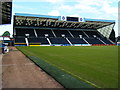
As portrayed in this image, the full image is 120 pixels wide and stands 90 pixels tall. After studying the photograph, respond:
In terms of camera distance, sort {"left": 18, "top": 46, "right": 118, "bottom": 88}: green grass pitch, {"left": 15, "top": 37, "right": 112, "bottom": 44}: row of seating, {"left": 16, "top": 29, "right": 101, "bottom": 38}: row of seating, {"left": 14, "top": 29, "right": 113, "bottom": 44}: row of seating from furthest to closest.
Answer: {"left": 16, "top": 29, "right": 101, "bottom": 38}: row of seating, {"left": 14, "top": 29, "right": 113, "bottom": 44}: row of seating, {"left": 15, "top": 37, "right": 112, "bottom": 44}: row of seating, {"left": 18, "top": 46, "right": 118, "bottom": 88}: green grass pitch

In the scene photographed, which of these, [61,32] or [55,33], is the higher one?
[61,32]

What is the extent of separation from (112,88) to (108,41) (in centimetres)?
5897

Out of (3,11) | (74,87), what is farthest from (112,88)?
(3,11)

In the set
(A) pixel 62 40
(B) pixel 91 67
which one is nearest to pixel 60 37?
(A) pixel 62 40

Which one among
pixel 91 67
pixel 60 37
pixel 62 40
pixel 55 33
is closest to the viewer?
pixel 91 67

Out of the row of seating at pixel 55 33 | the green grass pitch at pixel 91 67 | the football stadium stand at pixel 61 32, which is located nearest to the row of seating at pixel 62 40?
the football stadium stand at pixel 61 32

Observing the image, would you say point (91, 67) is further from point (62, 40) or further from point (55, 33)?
point (55, 33)

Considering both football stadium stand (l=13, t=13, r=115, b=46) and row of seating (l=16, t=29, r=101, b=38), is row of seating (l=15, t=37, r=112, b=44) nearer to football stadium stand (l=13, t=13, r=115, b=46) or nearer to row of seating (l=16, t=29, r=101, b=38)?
football stadium stand (l=13, t=13, r=115, b=46)

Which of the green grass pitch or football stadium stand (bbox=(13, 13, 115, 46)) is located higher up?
football stadium stand (bbox=(13, 13, 115, 46))

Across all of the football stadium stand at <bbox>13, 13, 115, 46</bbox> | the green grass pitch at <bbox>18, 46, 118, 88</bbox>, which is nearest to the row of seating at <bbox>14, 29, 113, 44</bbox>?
the football stadium stand at <bbox>13, 13, 115, 46</bbox>

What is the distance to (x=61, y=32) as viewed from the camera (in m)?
61.1

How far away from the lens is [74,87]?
15.0ft

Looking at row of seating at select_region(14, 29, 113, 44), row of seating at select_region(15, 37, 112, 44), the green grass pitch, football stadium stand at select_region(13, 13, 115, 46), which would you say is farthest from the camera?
row of seating at select_region(14, 29, 113, 44)

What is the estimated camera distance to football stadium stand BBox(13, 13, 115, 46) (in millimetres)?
49906
